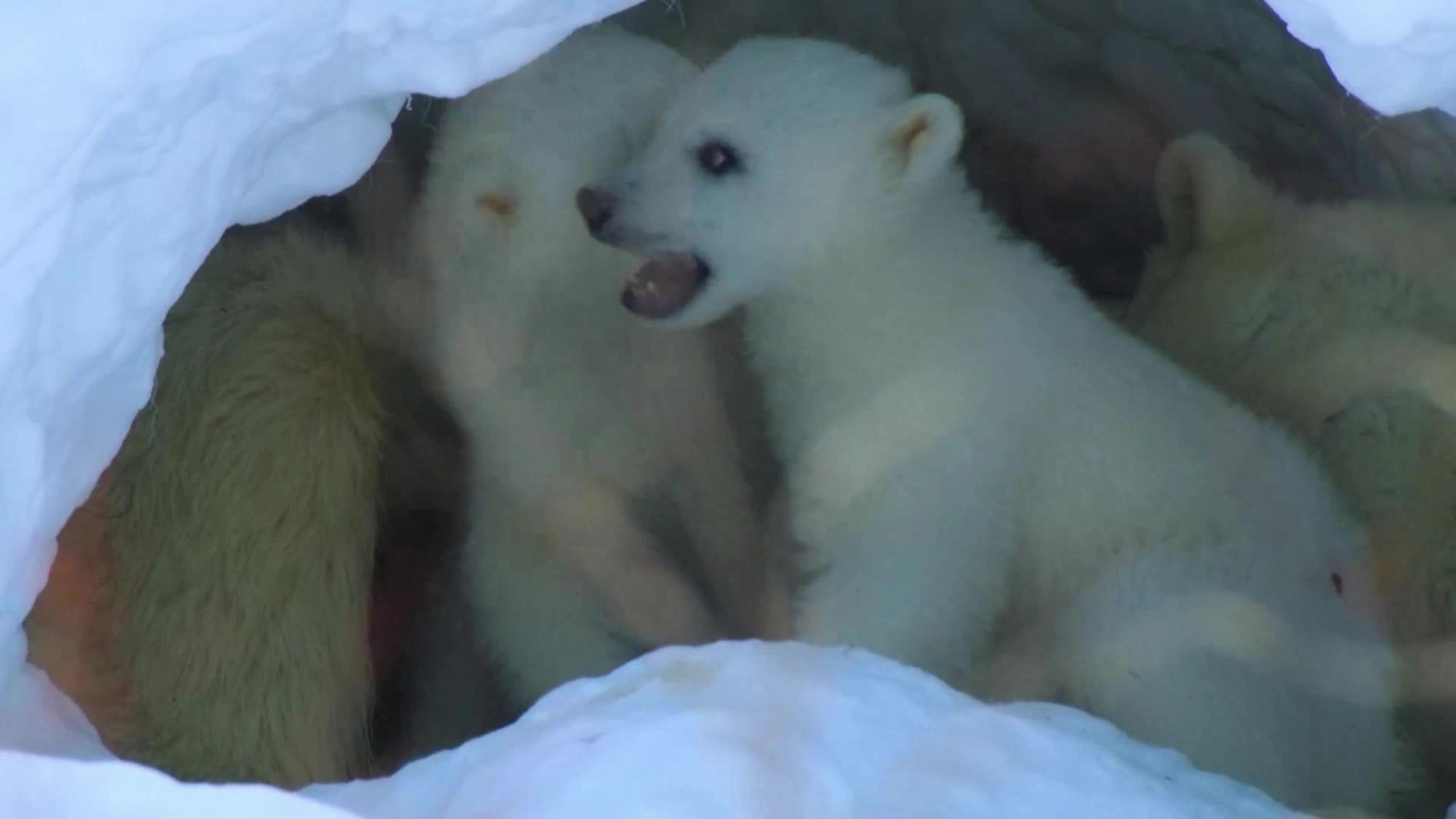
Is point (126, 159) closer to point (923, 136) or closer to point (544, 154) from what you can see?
point (544, 154)

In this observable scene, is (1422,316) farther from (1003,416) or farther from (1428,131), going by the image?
(1003,416)

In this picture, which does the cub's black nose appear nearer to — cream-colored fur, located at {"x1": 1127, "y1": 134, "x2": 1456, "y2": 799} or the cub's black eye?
the cub's black eye

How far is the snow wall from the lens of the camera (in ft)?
3.04

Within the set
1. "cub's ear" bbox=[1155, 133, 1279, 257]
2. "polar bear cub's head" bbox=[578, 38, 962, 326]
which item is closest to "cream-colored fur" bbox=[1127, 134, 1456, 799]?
"cub's ear" bbox=[1155, 133, 1279, 257]

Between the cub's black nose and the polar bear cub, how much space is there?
5.4 inches

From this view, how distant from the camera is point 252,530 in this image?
1.54 m

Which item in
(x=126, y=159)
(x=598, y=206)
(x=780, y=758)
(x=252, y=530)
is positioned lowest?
(x=252, y=530)

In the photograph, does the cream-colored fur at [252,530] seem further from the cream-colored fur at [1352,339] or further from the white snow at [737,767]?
the cream-colored fur at [1352,339]

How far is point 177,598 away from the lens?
4.91 feet

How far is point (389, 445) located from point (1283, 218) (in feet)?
3.78

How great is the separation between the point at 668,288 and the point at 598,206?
5.0 inches

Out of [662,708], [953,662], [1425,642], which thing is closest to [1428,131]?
[1425,642]

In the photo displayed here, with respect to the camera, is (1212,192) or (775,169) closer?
(775,169)

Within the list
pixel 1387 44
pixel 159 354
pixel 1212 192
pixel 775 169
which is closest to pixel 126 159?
pixel 159 354
